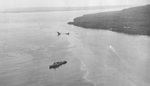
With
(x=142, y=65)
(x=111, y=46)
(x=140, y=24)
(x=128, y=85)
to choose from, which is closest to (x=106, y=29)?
(x=140, y=24)

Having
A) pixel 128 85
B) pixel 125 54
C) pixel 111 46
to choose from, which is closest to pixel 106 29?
pixel 111 46

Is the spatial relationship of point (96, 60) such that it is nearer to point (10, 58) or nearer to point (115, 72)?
point (115, 72)

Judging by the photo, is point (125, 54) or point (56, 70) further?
point (125, 54)

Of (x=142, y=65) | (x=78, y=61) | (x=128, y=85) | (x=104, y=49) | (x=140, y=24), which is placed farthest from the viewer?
(x=140, y=24)

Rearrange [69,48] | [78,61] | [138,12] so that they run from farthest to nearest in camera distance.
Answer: [138,12] → [69,48] → [78,61]

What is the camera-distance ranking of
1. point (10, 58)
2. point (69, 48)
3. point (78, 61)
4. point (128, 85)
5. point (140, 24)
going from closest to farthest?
point (128, 85) → point (78, 61) → point (10, 58) → point (69, 48) → point (140, 24)

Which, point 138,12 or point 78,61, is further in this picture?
point 138,12

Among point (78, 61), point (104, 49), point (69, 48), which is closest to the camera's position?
point (78, 61)

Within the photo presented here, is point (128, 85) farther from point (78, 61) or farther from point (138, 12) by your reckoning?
point (138, 12)
